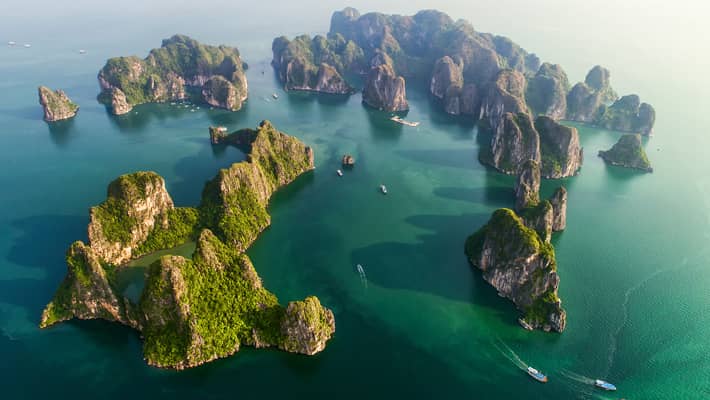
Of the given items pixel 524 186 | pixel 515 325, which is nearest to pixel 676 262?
pixel 524 186

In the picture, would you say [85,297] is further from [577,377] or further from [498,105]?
[498,105]

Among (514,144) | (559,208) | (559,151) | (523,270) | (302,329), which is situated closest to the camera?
(302,329)

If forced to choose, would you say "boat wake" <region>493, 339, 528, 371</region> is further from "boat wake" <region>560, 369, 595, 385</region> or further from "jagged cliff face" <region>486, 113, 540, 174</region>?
"jagged cliff face" <region>486, 113, 540, 174</region>

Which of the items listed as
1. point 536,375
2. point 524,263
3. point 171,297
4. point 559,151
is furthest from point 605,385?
point 559,151

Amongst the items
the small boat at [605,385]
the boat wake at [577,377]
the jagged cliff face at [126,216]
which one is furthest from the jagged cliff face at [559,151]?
the jagged cliff face at [126,216]

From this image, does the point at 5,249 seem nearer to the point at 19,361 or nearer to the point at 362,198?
→ the point at 19,361
